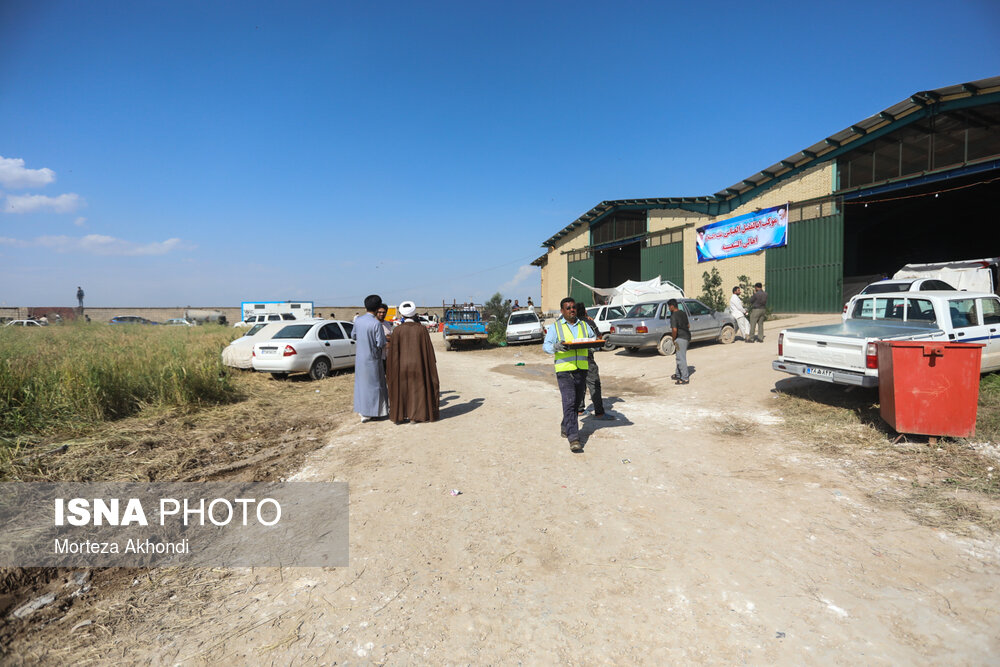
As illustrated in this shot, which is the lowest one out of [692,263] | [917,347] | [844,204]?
[917,347]

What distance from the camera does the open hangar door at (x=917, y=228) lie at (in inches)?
707

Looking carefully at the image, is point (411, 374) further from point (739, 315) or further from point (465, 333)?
point (465, 333)

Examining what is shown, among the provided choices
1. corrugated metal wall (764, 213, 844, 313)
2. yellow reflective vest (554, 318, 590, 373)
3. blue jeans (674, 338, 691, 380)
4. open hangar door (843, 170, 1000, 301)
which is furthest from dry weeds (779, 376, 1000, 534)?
open hangar door (843, 170, 1000, 301)

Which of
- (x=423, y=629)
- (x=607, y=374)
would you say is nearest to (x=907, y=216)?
(x=607, y=374)

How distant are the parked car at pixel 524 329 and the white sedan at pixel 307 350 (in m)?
9.59

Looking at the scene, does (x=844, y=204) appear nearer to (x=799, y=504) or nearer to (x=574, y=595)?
(x=799, y=504)

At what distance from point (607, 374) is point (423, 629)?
978 cm

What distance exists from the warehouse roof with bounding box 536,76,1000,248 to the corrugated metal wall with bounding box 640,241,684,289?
2.28 meters

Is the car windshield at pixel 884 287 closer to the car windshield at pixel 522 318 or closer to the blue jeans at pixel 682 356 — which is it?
the blue jeans at pixel 682 356

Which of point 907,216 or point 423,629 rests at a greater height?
point 907,216

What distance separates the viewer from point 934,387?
199 inches

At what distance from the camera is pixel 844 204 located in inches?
714

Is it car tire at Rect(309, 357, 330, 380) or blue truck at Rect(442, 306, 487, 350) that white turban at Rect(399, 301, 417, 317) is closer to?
car tire at Rect(309, 357, 330, 380)

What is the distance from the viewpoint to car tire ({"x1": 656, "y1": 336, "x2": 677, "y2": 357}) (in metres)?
13.5
